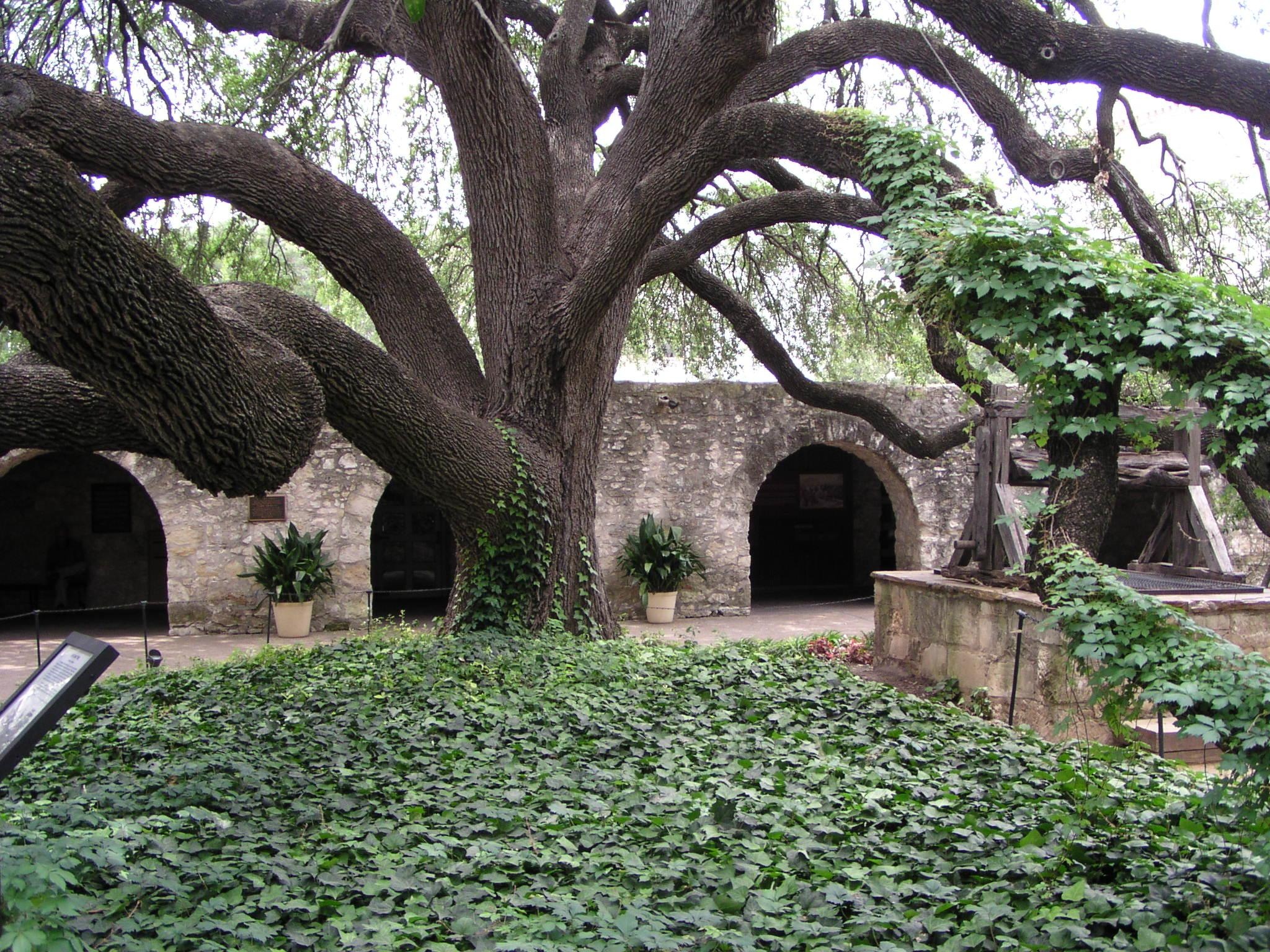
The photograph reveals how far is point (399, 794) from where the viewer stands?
3.79 metres

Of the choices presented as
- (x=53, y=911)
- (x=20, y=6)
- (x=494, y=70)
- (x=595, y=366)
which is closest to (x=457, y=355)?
(x=595, y=366)

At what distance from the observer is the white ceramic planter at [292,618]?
9664mm

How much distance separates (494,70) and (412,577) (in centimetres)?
882

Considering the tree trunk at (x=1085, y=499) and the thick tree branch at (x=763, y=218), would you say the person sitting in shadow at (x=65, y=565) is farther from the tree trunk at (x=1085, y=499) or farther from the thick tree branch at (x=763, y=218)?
the tree trunk at (x=1085, y=499)

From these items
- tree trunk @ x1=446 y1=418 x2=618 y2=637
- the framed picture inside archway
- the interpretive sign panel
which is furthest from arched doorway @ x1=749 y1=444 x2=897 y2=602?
the interpretive sign panel

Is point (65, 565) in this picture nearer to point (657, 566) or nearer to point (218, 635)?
point (218, 635)

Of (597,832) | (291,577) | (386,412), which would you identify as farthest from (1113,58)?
(291,577)

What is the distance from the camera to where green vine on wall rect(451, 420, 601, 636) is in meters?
6.67

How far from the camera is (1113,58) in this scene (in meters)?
5.43

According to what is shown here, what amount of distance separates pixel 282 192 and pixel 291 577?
5.22 metres

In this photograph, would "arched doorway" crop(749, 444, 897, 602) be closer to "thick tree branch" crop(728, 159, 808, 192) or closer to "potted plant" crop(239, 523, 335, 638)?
"thick tree branch" crop(728, 159, 808, 192)

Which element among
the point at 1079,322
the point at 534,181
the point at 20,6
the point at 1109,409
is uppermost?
the point at 20,6

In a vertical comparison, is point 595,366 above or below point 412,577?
above

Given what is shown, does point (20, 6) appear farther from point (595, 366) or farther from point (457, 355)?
point (595, 366)
